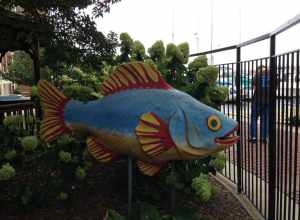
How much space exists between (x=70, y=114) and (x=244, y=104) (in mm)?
2301

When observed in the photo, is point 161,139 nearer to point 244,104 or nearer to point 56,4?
point 56,4

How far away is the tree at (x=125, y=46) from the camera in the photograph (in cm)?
385

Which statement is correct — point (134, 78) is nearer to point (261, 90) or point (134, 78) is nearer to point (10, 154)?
point (10, 154)

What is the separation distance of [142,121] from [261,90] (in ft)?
5.96

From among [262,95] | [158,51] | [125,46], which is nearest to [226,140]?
[262,95]

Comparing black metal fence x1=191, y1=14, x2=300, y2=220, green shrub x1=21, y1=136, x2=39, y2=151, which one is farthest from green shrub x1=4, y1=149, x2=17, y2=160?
black metal fence x1=191, y1=14, x2=300, y2=220

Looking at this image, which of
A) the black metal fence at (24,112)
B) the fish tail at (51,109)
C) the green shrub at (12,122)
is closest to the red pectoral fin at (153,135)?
the fish tail at (51,109)

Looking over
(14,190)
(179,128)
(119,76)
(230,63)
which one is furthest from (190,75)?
(14,190)

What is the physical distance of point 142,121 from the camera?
7.72 ft

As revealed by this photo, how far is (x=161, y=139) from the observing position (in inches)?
91.0

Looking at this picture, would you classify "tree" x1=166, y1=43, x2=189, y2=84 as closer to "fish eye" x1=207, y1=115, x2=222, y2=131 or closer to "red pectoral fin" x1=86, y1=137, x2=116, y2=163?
"red pectoral fin" x1=86, y1=137, x2=116, y2=163

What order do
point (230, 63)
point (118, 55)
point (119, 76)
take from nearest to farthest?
point (119, 76) → point (118, 55) → point (230, 63)

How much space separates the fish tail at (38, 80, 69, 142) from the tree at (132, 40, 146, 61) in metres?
1.24

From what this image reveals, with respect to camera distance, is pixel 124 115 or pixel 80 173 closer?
pixel 124 115
